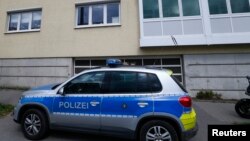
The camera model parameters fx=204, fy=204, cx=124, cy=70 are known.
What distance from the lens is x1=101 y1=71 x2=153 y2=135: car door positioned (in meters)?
3.96

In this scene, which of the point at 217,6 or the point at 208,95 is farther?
the point at 217,6

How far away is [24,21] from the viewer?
1212 cm

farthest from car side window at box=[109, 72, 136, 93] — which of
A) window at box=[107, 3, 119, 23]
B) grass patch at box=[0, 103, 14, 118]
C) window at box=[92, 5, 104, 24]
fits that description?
window at box=[92, 5, 104, 24]

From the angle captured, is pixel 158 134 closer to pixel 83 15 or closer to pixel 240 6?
pixel 240 6

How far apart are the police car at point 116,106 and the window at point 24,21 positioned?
27.3 ft

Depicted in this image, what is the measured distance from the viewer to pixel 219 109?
24.8 feet

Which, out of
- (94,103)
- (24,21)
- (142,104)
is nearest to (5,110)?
(94,103)

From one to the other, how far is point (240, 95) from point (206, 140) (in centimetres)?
552

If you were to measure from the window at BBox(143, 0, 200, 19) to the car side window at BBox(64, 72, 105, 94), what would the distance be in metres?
6.36

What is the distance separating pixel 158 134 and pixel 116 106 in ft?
3.19

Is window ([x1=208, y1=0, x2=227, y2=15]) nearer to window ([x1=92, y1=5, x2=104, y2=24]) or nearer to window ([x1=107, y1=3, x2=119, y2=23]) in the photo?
window ([x1=107, y1=3, x2=119, y2=23])

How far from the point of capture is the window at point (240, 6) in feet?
30.3

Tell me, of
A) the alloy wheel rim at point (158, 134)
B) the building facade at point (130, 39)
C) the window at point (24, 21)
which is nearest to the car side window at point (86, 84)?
the alloy wheel rim at point (158, 134)

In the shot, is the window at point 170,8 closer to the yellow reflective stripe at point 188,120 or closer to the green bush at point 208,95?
the green bush at point 208,95
